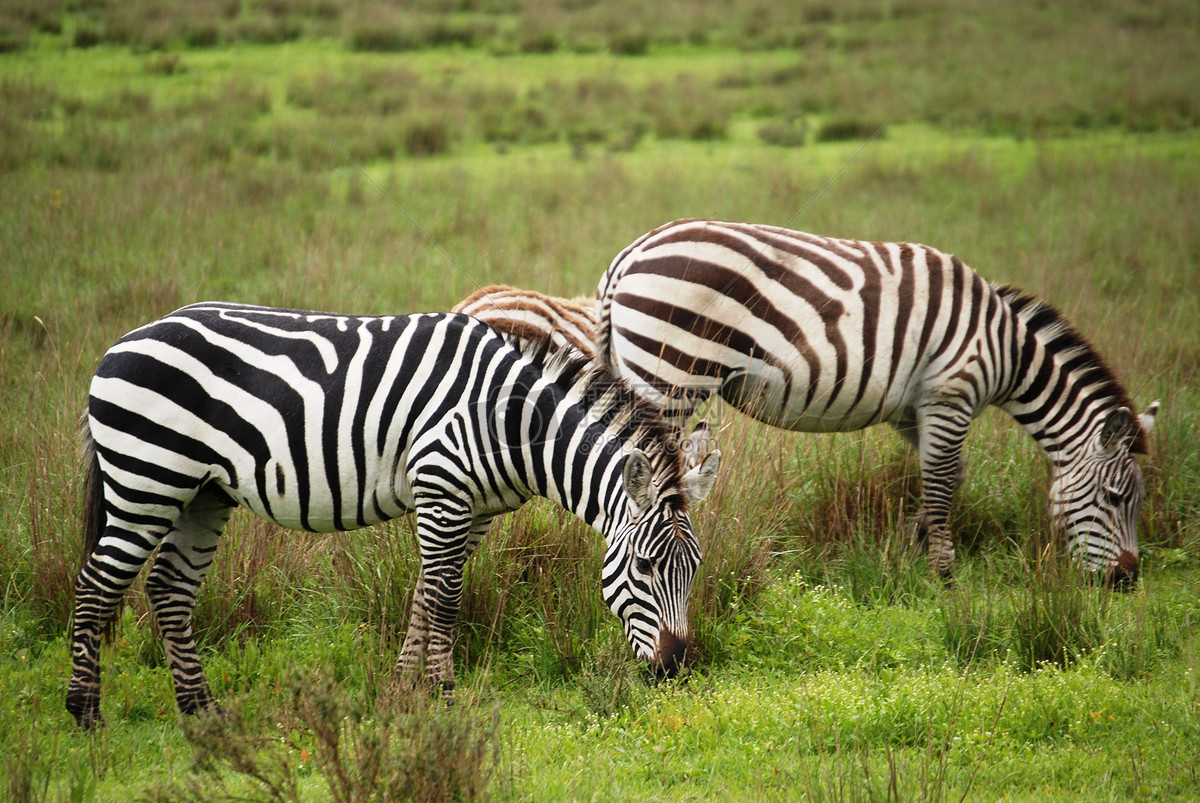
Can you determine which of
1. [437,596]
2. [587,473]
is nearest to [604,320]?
[587,473]

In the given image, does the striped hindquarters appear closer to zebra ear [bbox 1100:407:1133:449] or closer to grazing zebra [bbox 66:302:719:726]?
zebra ear [bbox 1100:407:1133:449]

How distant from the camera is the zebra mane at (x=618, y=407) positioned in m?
4.03

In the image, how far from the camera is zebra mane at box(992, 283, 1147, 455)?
19.8ft

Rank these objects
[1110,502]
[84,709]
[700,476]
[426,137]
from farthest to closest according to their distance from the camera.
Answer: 1. [426,137]
2. [1110,502]
3. [84,709]
4. [700,476]

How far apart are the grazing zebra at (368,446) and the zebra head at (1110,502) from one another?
3.04 meters

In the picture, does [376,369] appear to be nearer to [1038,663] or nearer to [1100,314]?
[1038,663]

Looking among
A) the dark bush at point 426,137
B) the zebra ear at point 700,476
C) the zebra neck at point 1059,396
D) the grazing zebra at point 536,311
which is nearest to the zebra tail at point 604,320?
the grazing zebra at point 536,311

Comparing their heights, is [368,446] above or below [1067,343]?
below

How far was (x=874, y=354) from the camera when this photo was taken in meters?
5.96

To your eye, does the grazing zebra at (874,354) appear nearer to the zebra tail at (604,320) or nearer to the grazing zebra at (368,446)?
the zebra tail at (604,320)

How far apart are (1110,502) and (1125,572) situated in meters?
0.42

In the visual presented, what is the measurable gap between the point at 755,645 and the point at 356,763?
2266mm

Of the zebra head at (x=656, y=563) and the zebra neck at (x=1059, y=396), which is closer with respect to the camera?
the zebra head at (x=656, y=563)

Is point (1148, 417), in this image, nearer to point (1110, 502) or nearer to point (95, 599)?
point (1110, 502)
